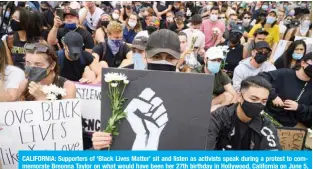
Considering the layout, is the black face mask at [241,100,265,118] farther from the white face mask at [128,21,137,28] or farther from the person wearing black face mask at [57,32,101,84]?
the white face mask at [128,21,137,28]

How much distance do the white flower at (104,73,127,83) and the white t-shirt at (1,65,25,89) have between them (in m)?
1.60

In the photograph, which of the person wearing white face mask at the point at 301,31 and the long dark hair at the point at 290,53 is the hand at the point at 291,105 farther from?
the person wearing white face mask at the point at 301,31

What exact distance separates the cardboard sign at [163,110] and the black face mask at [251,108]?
30.8 inches

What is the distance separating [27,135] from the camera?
2.89 meters

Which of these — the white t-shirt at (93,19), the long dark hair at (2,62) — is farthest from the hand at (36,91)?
the white t-shirt at (93,19)

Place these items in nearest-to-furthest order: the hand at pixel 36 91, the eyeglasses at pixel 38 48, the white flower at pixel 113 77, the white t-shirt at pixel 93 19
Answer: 1. the white flower at pixel 113 77
2. the hand at pixel 36 91
3. the eyeglasses at pixel 38 48
4. the white t-shirt at pixel 93 19

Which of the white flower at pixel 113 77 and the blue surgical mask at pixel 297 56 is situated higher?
the white flower at pixel 113 77

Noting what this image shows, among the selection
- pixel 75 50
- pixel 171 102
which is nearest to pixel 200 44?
pixel 75 50

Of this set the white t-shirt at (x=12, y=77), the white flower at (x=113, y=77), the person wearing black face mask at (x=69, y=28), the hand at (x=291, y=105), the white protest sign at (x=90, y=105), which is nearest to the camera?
the white flower at (x=113, y=77)

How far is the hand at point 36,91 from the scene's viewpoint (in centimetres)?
300

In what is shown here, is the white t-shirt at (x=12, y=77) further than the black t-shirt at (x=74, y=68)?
No

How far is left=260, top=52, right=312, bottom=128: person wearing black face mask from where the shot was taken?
4234 mm

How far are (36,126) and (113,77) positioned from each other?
3.93ft

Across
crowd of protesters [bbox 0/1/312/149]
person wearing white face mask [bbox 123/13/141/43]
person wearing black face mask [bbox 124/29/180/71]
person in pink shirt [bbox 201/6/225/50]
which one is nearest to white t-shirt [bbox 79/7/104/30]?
crowd of protesters [bbox 0/1/312/149]
